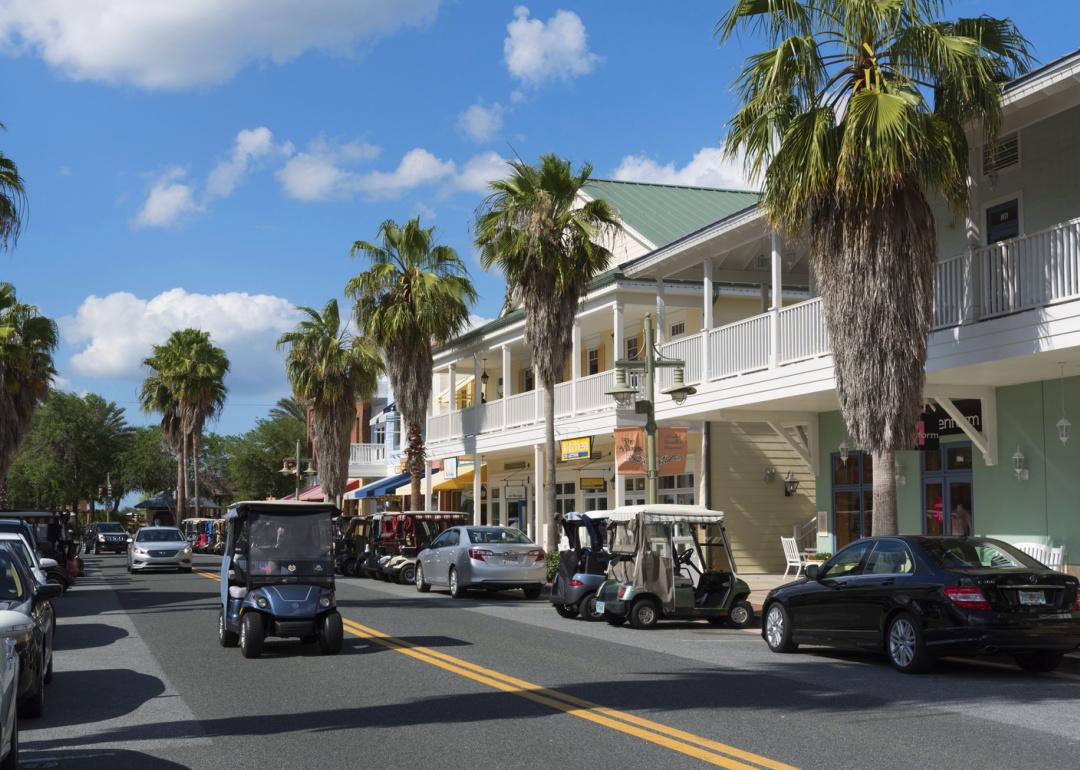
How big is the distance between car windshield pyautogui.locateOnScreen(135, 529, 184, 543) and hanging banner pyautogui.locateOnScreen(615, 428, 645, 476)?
1857cm

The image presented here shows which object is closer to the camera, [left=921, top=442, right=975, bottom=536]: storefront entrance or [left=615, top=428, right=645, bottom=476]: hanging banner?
[left=921, top=442, right=975, bottom=536]: storefront entrance

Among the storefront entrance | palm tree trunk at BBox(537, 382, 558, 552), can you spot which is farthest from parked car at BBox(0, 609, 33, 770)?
palm tree trunk at BBox(537, 382, 558, 552)

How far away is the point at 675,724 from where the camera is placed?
30.8ft

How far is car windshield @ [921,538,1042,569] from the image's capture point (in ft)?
42.4

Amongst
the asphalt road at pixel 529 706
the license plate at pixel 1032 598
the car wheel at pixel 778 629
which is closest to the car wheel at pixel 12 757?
the asphalt road at pixel 529 706

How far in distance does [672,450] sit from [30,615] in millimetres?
16095

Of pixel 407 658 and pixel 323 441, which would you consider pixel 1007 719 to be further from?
pixel 323 441

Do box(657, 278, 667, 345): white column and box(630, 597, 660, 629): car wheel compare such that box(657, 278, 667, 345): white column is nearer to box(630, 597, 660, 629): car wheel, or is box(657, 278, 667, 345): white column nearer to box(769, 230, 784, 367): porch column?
box(769, 230, 784, 367): porch column

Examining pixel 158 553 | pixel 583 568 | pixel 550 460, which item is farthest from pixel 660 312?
pixel 158 553

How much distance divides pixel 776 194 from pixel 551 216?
1117 centimetres

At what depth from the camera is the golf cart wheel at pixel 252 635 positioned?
14.0m

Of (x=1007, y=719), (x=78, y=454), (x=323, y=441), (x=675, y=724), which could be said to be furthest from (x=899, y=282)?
(x=78, y=454)

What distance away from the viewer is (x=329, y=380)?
153ft

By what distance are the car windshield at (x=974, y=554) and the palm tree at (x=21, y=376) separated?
35.2m
